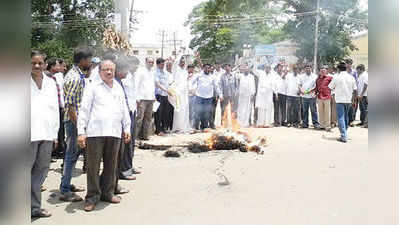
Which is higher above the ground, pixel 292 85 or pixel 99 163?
pixel 292 85

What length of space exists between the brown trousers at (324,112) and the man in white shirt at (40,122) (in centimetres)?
819

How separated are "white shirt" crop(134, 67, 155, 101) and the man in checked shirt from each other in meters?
3.29

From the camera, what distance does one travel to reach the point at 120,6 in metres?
9.30

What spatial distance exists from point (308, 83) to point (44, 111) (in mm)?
8656

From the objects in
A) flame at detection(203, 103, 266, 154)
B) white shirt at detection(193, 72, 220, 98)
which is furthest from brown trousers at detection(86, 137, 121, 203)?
white shirt at detection(193, 72, 220, 98)

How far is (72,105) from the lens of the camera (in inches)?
183

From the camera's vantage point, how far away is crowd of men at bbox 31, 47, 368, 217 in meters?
4.04

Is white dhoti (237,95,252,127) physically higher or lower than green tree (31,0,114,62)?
lower

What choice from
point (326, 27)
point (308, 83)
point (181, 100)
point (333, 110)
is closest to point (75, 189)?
point (181, 100)

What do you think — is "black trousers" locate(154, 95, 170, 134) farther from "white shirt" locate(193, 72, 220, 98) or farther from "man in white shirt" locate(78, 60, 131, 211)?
"man in white shirt" locate(78, 60, 131, 211)

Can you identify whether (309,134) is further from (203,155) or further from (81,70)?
(81,70)

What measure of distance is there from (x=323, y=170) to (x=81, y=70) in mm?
4081

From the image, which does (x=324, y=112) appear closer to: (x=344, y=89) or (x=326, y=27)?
(x=344, y=89)

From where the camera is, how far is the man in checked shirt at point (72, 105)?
4.66m
